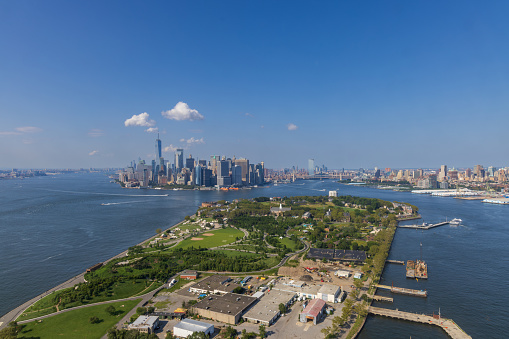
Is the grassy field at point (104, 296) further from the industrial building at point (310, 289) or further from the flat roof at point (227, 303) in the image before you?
the industrial building at point (310, 289)

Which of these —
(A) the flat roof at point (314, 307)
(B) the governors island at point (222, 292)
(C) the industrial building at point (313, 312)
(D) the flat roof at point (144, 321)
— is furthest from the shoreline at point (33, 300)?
(A) the flat roof at point (314, 307)

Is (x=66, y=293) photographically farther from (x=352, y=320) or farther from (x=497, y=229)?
(x=497, y=229)

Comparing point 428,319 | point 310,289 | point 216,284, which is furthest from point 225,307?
point 428,319

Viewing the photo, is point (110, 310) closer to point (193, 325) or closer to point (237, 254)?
point (193, 325)

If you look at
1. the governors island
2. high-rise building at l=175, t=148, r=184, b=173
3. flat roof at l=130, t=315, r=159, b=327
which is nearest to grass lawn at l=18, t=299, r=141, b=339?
the governors island

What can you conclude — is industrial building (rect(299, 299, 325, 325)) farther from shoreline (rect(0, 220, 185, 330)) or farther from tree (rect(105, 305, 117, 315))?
shoreline (rect(0, 220, 185, 330))

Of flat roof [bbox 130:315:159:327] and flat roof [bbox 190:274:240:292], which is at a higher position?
flat roof [bbox 130:315:159:327]

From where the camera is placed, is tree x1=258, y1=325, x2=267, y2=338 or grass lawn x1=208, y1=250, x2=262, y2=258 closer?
tree x1=258, y1=325, x2=267, y2=338
